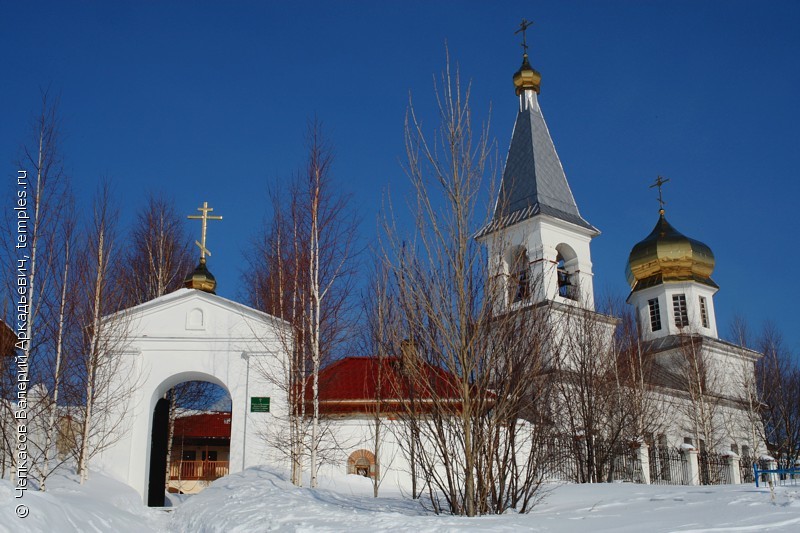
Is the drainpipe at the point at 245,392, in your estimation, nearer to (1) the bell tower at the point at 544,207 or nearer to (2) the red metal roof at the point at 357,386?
(2) the red metal roof at the point at 357,386

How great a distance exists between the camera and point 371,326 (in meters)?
18.3

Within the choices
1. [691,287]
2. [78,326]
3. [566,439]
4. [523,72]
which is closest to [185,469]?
[78,326]

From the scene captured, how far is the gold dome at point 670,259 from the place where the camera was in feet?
144

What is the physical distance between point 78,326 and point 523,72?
1025 inches

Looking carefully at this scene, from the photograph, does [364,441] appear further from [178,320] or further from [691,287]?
[691,287]

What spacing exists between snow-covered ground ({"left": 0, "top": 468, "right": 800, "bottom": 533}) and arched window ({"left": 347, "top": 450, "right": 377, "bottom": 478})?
339 cm

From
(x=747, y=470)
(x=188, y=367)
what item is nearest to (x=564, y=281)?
(x=747, y=470)

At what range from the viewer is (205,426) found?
4038cm

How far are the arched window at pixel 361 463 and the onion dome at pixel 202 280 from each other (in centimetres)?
662

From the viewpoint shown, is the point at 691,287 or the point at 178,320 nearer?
the point at 178,320

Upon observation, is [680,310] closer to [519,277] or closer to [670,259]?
[670,259]

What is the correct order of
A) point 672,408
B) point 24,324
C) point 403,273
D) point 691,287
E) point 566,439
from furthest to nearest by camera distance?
point 691,287, point 672,408, point 566,439, point 24,324, point 403,273

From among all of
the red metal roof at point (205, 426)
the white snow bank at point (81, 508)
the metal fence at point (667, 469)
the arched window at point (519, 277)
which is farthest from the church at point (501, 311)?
the metal fence at point (667, 469)

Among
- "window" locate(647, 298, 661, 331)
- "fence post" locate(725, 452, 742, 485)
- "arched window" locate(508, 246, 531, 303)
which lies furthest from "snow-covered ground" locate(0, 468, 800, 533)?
"window" locate(647, 298, 661, 331)
